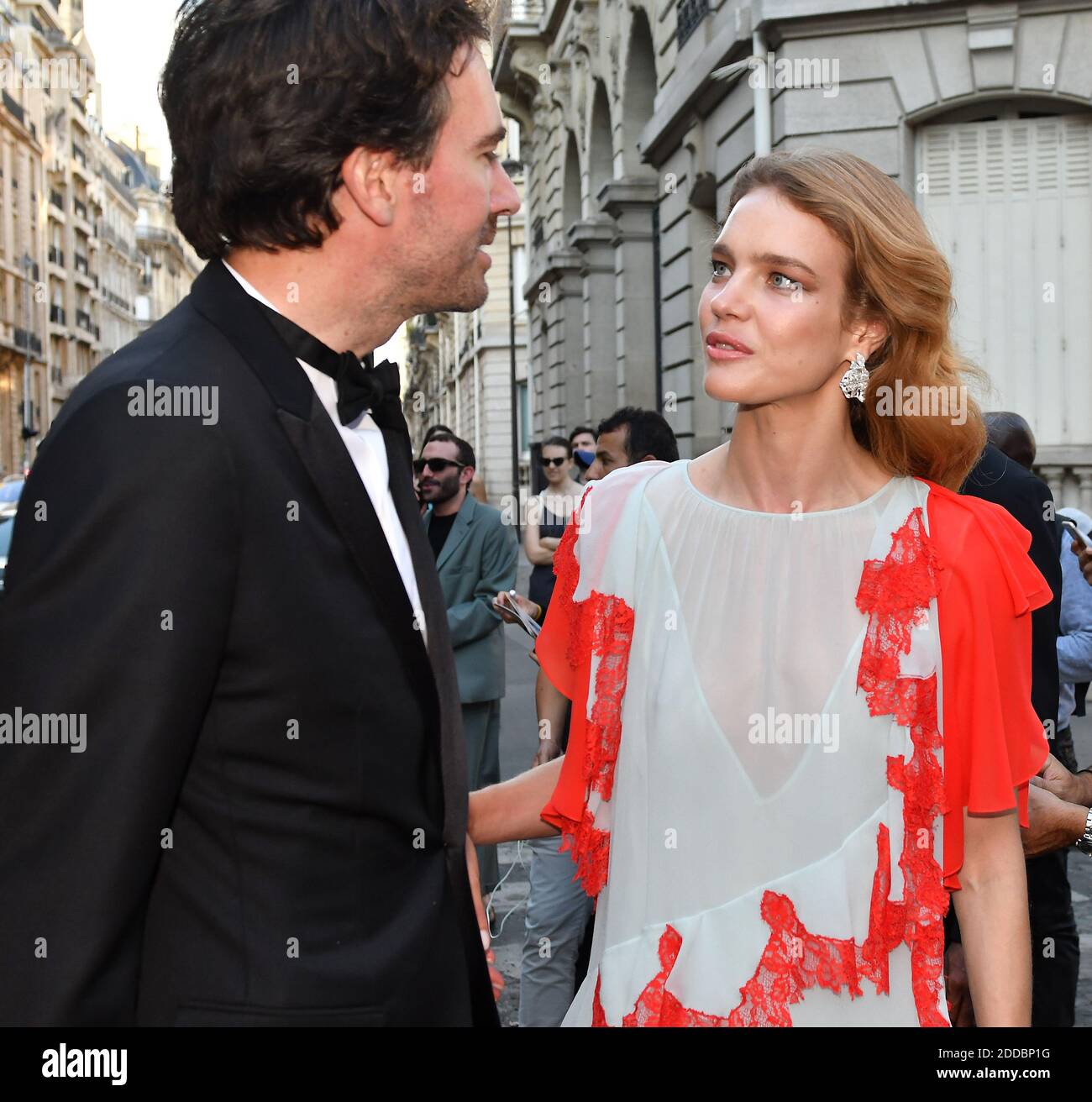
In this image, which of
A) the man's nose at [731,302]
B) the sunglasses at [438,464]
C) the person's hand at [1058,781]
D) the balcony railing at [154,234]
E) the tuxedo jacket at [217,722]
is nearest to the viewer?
the tuxedo jacket at [217,722]

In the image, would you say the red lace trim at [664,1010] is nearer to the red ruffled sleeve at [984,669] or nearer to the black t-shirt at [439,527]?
the red ruffled sleeve at [984,669]

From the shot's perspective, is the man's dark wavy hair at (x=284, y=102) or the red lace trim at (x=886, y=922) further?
the red lace trim at (x=886, y=922)

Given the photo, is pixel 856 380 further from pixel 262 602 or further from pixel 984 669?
pixel 262 602

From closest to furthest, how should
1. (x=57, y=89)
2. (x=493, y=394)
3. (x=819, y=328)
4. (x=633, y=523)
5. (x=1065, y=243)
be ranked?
(x=819, y=328)
(x=633, y=523)
(x=1065, y=243)
(x=493, y=394)
(x=57, y=89)

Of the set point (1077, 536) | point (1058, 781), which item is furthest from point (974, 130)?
point (1058, 781)

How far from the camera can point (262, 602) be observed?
1.47 m

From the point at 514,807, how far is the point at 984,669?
0.85 m

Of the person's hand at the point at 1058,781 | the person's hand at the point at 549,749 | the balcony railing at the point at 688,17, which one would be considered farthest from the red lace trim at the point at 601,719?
the balcony railing at the point at 688,17

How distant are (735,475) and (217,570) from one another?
49.4 inches

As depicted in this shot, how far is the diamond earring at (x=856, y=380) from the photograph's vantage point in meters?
2.40

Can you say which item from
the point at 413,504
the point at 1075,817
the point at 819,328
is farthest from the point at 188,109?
the point at 1075,817

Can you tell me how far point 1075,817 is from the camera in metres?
2.67

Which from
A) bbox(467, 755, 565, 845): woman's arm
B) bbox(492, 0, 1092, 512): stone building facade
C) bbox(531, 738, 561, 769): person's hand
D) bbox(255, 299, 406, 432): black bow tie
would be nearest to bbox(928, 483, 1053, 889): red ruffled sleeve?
bbox(467, 755, 565, 845): woman's arm
